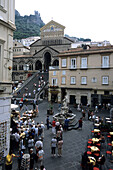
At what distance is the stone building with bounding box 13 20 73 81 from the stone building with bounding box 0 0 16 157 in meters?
40.3

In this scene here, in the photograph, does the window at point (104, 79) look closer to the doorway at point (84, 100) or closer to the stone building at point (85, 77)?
the stone building at point (85, 77)

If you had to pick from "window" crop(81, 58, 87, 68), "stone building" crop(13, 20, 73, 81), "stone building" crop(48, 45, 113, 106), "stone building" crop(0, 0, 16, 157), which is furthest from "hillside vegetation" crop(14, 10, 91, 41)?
"stone building" crop(0, 0, 16, 157)

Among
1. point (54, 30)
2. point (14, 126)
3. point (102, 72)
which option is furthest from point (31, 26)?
point (14, 126)

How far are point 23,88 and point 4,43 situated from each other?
89.3ft

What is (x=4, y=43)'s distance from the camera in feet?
31.8

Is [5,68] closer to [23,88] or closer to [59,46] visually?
[23,88]

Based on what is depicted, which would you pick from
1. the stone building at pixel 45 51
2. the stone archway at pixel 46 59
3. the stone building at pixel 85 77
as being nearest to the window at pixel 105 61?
the stone building at pixel 85 77

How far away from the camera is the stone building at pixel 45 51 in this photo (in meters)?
51.1

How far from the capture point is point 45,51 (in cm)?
5162

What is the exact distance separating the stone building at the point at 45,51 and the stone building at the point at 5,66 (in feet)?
132

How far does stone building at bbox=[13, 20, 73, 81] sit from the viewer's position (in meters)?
51.1

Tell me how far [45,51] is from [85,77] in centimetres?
2509

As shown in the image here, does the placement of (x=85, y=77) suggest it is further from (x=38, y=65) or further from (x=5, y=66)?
(x=38, y=65)

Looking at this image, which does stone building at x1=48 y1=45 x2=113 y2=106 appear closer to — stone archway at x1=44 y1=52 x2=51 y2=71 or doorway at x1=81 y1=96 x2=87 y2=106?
doorway at x1=81 y1=96 x2=87 y2=106
